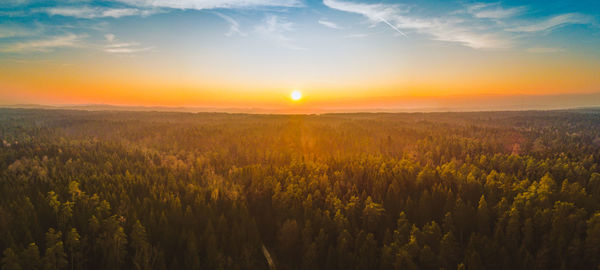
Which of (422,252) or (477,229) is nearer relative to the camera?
(422,252)

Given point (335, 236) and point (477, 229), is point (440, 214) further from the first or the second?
point (335, 236)

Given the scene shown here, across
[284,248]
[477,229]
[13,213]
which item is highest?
[13,213]

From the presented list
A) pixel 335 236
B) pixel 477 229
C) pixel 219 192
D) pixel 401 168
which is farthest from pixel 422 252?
pixel 219 192

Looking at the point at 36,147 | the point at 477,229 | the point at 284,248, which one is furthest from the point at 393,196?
the point at 36,147

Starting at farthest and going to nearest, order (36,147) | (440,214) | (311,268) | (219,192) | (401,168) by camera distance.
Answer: (36,147)
(401,168)
(219,192)
(440,214)
(311,268)

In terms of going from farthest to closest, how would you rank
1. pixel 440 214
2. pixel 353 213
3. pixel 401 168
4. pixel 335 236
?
pixel 401 168, pixel 440 214, pixel 353 213, pixel 335 236

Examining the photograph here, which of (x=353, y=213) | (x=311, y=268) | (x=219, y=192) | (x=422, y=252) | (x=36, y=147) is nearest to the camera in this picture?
(x=422, y=252)

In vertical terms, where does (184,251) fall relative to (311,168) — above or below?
below

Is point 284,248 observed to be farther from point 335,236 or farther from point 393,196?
point 393,196

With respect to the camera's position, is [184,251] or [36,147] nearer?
[184,251]
